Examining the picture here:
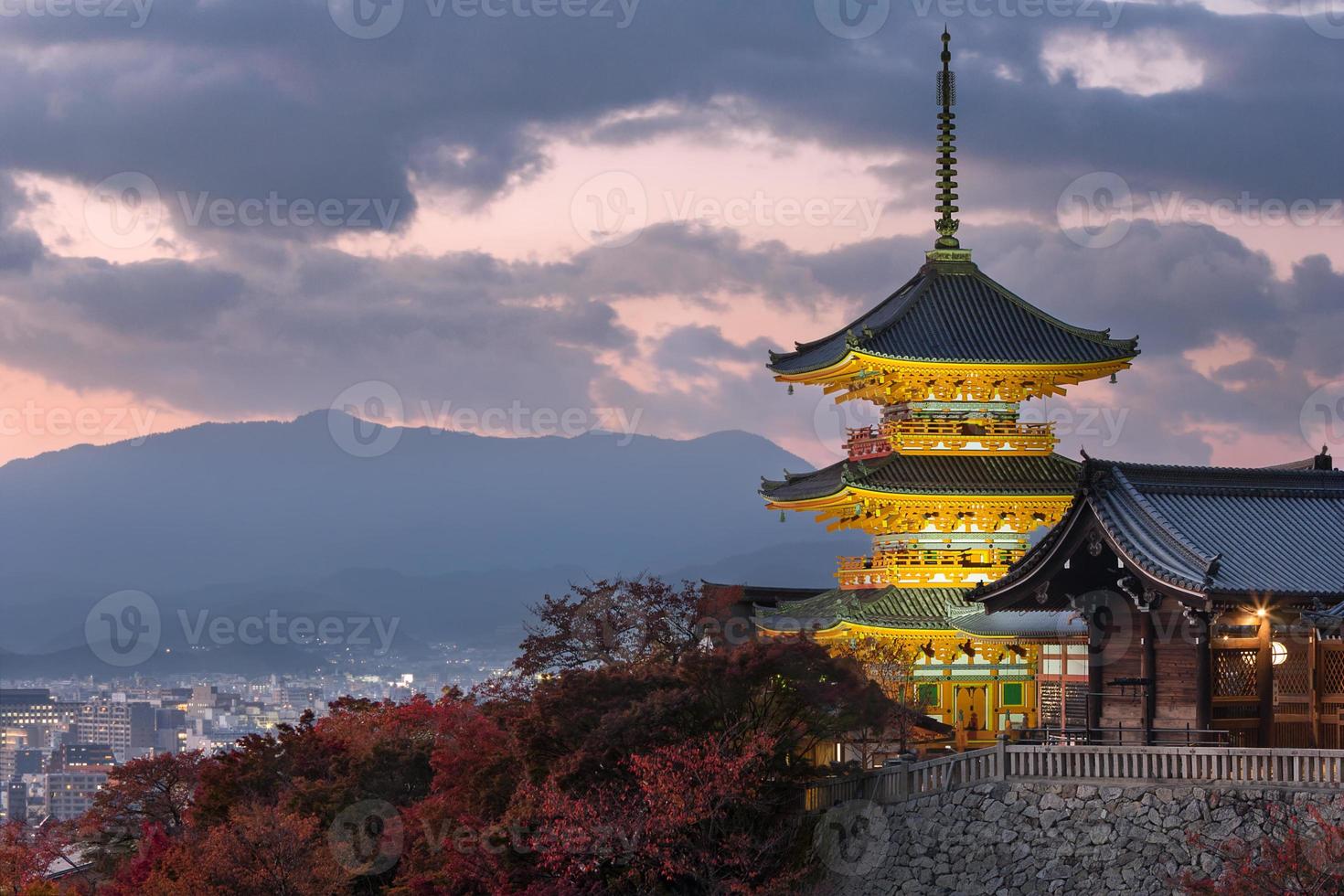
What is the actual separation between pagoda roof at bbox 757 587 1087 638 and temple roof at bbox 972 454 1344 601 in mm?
6513

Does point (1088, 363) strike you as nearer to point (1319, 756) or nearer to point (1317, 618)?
point (1317, 618)

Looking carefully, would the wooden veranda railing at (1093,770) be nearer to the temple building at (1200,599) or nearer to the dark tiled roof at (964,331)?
the temple building at (1200,599)

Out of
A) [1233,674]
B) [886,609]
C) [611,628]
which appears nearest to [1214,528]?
[1233,674]

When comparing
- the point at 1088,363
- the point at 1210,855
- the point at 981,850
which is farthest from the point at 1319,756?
the point at 1088,363

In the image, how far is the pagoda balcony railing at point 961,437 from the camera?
154 ft

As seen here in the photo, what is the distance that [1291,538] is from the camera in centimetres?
3331

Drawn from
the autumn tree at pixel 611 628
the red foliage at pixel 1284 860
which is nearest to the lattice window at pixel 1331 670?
the red foliage at pixel 1284 860

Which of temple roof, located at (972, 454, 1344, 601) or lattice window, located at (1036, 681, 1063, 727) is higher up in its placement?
temple roof, located at (972, 454, 1344, 601)

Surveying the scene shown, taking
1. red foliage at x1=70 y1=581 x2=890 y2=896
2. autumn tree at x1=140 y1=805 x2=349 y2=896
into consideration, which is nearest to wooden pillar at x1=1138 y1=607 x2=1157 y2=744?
red foliage at x1=70 y1=581 x2=890 y2=896

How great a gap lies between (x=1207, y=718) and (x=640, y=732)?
30.5 ft

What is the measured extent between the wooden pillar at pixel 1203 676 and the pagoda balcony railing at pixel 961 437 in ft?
53.7

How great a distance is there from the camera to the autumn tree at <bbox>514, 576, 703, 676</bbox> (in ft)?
136

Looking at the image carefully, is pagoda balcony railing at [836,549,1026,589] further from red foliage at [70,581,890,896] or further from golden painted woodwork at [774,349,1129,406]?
red foliage at [70,581,890,896]

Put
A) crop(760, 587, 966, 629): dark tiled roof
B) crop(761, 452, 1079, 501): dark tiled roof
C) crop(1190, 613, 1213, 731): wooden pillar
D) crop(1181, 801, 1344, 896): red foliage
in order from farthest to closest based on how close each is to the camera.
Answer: crop(761, 452, 1079, 501): dark tiled roof → crop(760, 587, 966, 629): dark tiled roof → crop(1190, 613, 1213, 731): wooden pillar → crop(1181, 801, 1344, 896): red foliage
